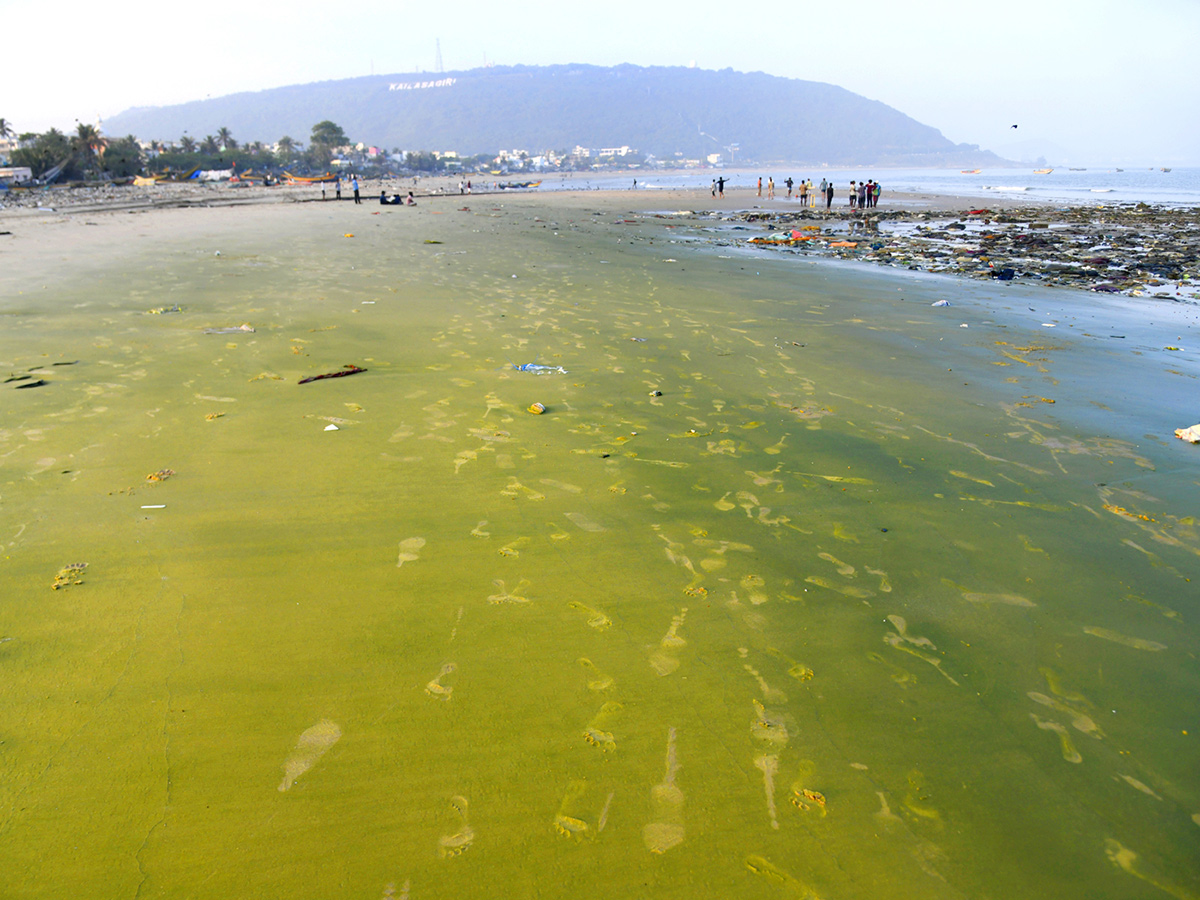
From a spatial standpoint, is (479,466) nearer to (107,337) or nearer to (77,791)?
(77,791)

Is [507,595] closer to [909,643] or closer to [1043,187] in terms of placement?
[909,643]

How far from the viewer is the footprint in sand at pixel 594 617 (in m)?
3.32

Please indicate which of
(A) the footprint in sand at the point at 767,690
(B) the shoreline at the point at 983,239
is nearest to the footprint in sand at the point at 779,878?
(A) the footprint in sand at the point at 767,690

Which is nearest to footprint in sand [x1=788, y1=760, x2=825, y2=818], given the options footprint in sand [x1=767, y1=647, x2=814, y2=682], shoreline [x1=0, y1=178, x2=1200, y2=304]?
footprint in sand [x1=767, y1=647, x2=814, y2=682]

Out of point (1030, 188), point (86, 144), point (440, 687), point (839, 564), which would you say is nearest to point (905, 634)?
point (839, 564)

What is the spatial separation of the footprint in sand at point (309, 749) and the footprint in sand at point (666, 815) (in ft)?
4.25

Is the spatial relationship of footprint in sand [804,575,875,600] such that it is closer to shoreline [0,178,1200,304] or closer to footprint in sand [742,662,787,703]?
footprint in sand [742,662,787,703]

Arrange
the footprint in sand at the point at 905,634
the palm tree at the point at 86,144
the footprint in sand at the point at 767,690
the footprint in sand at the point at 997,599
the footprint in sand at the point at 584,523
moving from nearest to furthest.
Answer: the footprint in sand at the point at 767,690, the footprint in sand at the point at 905,634, the footprint in sand at the point at 997,599, the footprint in sand at the point at 584,523, the palm tree at the point at 86,144

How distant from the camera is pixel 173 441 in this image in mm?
5387

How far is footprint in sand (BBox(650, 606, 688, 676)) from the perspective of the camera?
9.96ft

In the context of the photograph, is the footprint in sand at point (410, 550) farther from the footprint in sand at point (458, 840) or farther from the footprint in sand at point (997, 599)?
the footprint in sand at point (997, 599)

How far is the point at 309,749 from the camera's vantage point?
101 inches

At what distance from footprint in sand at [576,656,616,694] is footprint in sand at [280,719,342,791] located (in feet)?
3.52

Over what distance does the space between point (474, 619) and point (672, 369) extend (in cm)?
497
